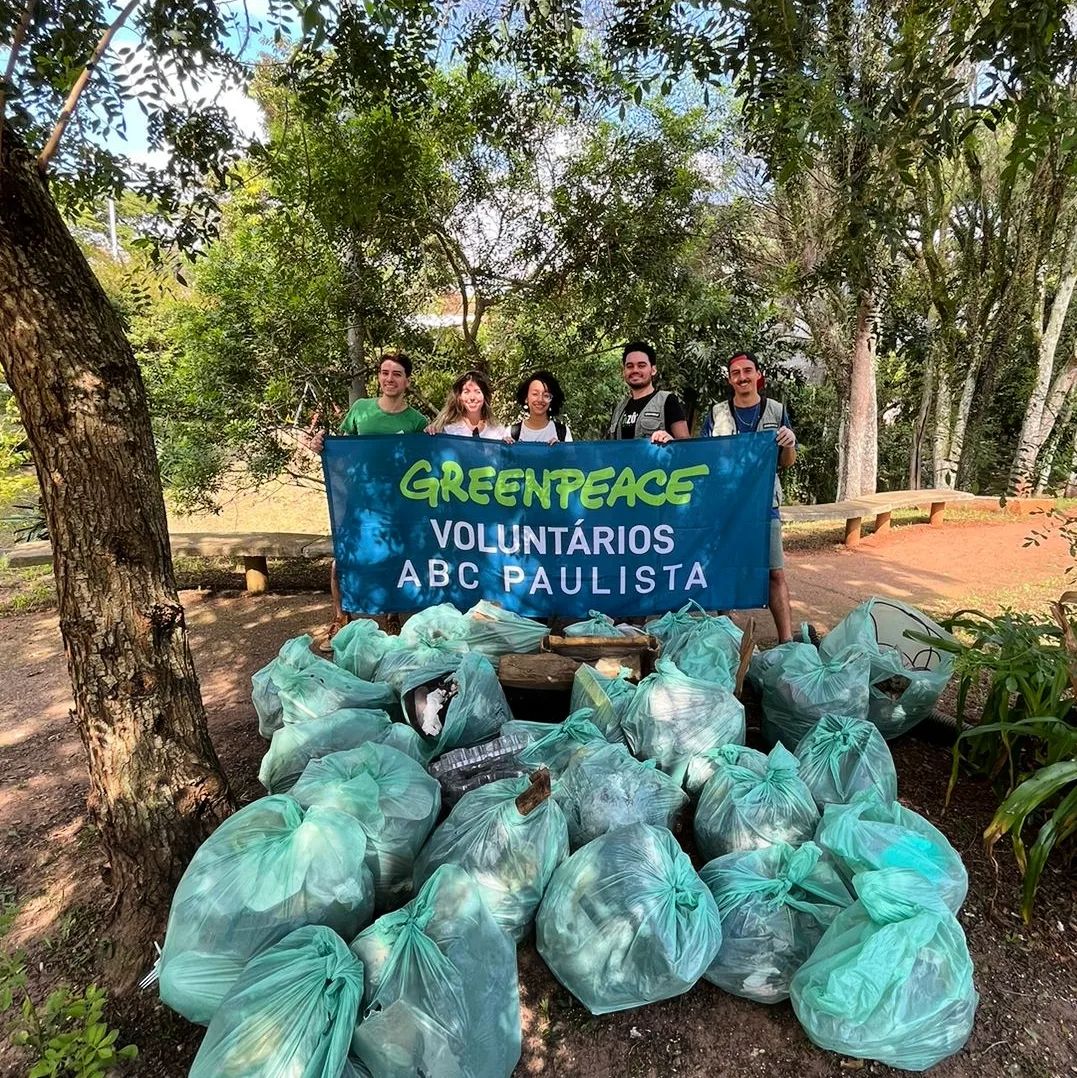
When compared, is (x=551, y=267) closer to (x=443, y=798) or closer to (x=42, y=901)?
(x=443, y=798)

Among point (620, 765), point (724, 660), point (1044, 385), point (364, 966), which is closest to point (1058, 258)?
point (1044, 385)

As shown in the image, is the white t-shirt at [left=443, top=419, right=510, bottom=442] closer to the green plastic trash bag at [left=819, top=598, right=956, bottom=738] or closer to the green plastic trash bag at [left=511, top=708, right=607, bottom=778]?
the green plastic trash bag at [left=511, top=708, right=607, bottom=778]

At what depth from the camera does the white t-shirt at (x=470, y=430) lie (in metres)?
3.89

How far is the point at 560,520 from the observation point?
149 inches

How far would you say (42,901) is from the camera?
89.0 inches

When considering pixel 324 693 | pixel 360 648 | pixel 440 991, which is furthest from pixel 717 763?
pixel 360 648

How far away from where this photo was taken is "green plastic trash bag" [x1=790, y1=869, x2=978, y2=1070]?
1626 millimetres

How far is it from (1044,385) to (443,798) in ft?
38.2

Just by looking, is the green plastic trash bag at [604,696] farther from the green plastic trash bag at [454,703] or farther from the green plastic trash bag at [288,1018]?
the green plastic trash bag at [288,1018]

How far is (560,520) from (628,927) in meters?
2.28

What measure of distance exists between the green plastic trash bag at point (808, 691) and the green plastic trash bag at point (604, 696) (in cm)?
65

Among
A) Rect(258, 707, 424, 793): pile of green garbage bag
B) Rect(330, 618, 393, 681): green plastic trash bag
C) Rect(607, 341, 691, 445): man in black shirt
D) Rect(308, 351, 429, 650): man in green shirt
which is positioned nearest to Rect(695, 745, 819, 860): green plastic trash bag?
Rect(258, 707, 424, 793): pile of green garbage bag

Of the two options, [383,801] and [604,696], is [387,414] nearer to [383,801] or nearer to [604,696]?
[604,696]

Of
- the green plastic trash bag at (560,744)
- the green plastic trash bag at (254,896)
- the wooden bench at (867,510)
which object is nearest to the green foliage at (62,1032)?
the green plastic trash bag at (254,896)
